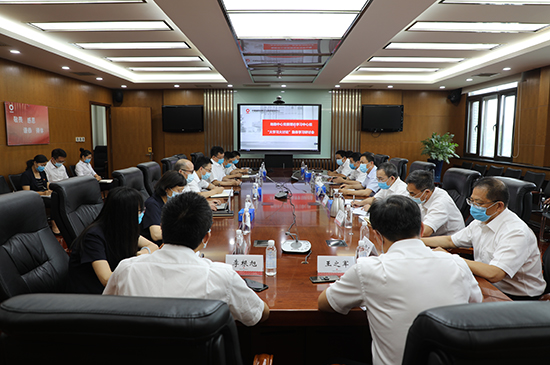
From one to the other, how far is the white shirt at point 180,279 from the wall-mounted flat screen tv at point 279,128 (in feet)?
28.6

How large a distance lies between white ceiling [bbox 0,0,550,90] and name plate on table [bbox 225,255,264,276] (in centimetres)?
263

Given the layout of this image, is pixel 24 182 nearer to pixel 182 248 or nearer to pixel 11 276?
pixel 11 276

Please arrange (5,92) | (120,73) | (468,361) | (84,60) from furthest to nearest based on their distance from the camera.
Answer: (120,73) < (84,60) < (5,92) < (468,361)

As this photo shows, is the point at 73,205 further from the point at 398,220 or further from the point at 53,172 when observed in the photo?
the point at 53,172

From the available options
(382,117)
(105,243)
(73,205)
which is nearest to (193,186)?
(73,205)

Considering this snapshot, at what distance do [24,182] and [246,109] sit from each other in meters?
5.64

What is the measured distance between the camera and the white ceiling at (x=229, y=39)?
12.9 ft

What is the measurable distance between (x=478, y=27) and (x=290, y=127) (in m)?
5.58

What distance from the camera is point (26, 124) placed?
20.5 ft

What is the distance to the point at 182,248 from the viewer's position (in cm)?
129

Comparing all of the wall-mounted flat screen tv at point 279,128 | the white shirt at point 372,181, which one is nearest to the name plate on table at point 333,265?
the white shirt at point 372,181

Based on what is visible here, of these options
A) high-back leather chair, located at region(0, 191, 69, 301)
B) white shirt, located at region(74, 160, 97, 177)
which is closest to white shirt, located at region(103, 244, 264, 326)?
high-back leather chair, located at region(0, 191, 69, 301)

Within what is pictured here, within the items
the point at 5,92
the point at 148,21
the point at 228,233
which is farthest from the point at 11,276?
the point at 5,92

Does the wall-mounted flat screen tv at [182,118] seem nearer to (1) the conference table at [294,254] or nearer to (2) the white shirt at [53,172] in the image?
(2) the white shirt at [53,172]
